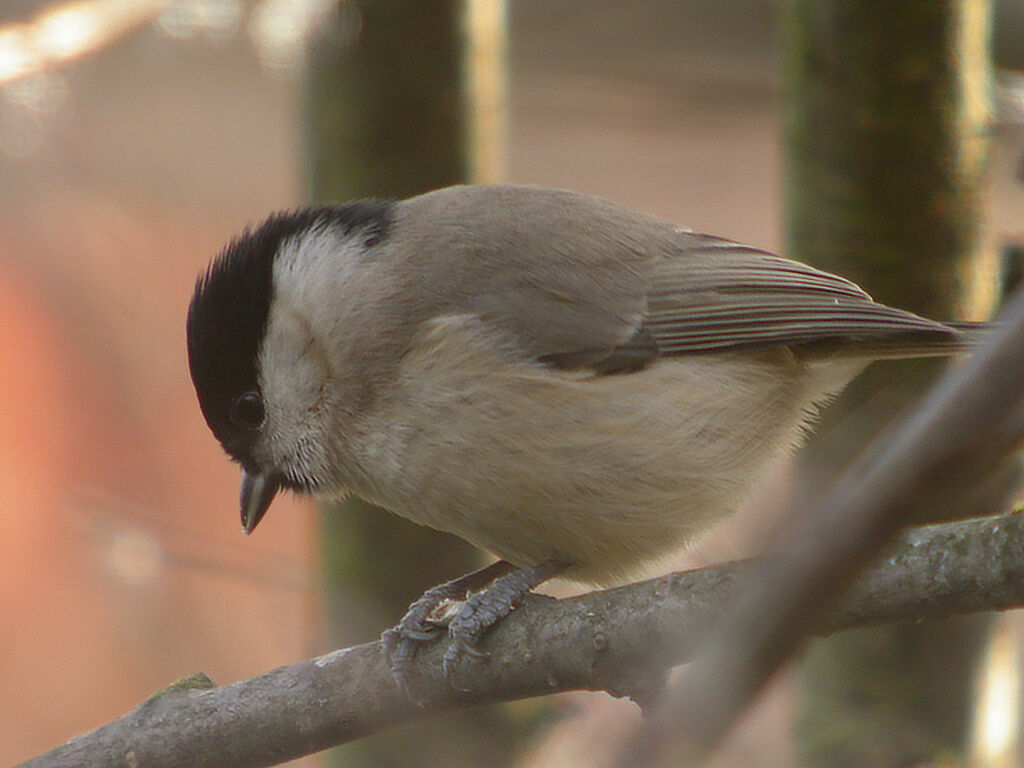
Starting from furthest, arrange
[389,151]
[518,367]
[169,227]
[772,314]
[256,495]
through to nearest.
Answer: [169,227], [389,151], [256,495], [772,314], [518,367]

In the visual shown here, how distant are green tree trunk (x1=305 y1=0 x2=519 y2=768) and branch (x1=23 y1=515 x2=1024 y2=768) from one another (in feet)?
2.85

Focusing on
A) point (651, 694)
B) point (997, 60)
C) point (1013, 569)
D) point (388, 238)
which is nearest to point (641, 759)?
point (1013, 569)

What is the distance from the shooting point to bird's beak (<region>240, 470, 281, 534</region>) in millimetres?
2242

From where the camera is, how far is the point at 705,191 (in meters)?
6.34

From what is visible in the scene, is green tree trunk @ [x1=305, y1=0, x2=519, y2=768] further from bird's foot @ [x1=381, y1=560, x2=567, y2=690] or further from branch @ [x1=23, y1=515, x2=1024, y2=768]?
branch @ [x1=23, y1=515, x2=1024, y2=768]

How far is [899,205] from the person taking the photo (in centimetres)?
220

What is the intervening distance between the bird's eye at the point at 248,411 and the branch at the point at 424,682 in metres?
0.63

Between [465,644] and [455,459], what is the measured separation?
0.32m

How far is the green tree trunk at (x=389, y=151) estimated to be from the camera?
8.43 feet

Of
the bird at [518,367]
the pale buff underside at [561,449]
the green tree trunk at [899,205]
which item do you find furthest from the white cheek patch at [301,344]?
the green tree trunk at [899,205]

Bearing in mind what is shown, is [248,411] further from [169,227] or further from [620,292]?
[169,227]

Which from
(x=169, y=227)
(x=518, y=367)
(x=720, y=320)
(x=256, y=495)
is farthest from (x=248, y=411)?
(x=169, y=227)

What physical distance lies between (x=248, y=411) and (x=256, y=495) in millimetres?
180

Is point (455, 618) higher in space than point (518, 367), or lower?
lower
